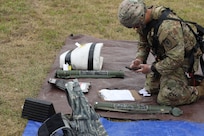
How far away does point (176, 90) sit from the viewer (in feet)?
14.8

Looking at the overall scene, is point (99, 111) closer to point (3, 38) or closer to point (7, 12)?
point (3, 38)

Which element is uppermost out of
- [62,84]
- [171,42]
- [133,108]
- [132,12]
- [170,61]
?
[132,12]

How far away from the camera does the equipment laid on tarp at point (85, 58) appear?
5.18 m

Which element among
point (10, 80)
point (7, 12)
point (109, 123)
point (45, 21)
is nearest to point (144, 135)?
point (109, 123)

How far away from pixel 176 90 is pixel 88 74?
1169mm

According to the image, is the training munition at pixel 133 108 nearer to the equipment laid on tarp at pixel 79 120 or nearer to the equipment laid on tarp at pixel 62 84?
the equipment laid on tarp at pixel 62 84

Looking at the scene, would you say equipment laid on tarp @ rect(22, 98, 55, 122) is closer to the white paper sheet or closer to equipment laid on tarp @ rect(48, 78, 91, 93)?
equipment laid on tarp @ rect(48, 78, 91, 93)

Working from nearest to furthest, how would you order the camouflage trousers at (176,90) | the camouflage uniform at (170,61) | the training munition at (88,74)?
the camouflage uniform at (170,61) < the camouflage trousers at (176,90) < the training munition at (88,74)

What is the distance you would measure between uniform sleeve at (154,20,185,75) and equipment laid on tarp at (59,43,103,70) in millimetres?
1115

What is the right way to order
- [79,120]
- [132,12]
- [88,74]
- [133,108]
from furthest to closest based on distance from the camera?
1. [88,74]
2. [133,108]
3. [132,12]
4. [79,120]

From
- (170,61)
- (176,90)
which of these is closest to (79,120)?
(170,61)

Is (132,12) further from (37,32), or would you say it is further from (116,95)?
(37,32)

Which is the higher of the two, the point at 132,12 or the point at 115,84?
the point at 132,12

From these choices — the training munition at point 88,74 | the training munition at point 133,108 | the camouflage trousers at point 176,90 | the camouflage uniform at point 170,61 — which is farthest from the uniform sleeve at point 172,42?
the training munition at point 88,74
